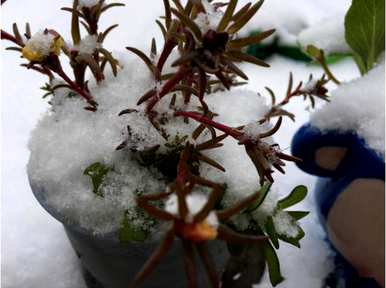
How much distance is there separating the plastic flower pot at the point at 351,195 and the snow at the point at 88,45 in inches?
12.3

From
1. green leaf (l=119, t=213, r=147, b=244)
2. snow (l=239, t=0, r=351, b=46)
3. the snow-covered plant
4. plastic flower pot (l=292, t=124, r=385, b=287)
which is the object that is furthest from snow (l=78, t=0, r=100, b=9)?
snow (l=239, t=0, r=351, b=46)

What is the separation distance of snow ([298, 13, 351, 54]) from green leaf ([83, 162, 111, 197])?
0.44 metres

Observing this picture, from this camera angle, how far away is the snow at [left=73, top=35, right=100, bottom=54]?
55cm

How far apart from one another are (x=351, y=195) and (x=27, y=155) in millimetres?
601

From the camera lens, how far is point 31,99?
110cm

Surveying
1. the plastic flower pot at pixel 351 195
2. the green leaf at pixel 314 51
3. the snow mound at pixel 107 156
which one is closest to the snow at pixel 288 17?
the green leaf at pixel 314 51

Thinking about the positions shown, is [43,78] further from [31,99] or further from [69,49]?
[69,49]

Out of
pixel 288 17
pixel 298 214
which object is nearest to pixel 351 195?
pixel 298 214

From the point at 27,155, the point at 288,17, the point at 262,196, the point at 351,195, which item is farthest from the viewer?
the point at 288,17

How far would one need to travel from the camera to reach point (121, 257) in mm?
568

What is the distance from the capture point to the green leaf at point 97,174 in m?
0.53

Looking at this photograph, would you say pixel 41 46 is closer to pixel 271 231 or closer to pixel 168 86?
pixel 168 86

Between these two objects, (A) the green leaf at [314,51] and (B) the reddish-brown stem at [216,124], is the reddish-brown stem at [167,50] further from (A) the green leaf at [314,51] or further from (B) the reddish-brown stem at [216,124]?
(A) the green leaf at [314,51]

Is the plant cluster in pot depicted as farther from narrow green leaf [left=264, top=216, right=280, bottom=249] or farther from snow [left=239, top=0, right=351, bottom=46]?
snow [left=239, top=0, right=351, bottom=46]
